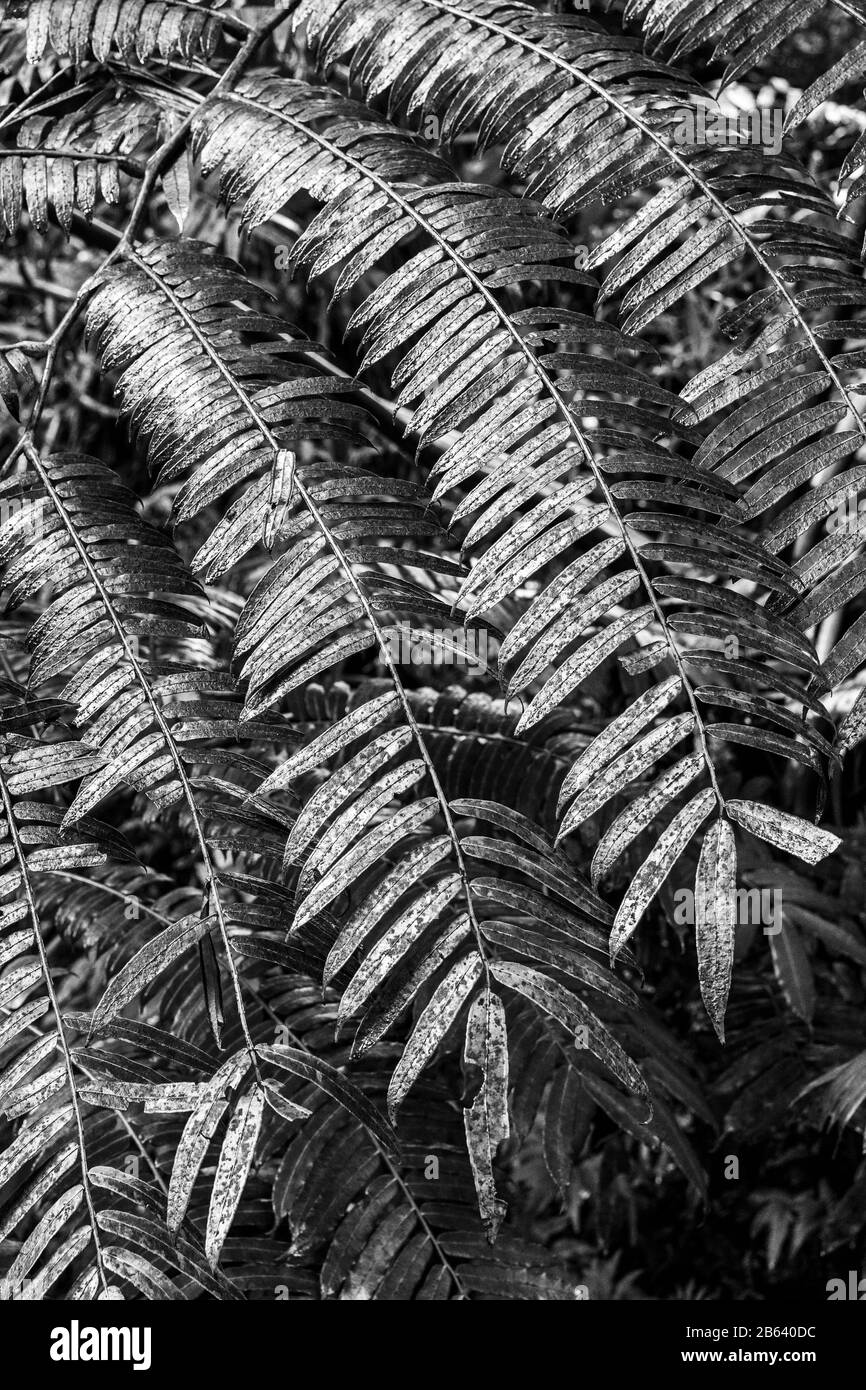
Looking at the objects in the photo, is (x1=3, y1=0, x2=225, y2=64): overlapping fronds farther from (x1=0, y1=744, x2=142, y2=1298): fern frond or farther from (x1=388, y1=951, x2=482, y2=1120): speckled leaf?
(x1=388, y1=951, x2=482, y2=1120): speckled leaf

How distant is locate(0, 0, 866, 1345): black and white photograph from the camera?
0.91 m

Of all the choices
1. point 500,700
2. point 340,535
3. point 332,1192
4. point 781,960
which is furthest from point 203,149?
point 781,960

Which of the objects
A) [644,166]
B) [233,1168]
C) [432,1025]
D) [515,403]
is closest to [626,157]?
[644,166]

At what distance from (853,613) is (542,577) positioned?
0.70 meters

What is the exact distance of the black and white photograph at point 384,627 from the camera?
2.99ft

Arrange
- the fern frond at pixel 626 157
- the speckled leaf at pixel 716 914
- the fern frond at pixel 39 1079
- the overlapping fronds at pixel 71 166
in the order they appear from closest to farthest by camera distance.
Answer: the speckled leaf at pixel 716 914 → the fern frond at pixel 39 1079 → the fern frond at pixel 626 157 → the overlapping fronds at pixel 71 166

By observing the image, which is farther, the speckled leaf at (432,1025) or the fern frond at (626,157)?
the fern frond at (626,157)

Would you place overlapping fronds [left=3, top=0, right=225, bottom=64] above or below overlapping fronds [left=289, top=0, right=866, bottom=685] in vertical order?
above

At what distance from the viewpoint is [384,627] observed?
0.99m

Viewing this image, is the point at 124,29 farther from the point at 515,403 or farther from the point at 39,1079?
the point at 39,1079

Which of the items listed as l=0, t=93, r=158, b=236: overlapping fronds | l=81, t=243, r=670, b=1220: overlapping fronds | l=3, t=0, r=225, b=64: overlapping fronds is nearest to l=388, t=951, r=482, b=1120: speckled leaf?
l=81, t=243, r=670, b=1220: overlapping fronds

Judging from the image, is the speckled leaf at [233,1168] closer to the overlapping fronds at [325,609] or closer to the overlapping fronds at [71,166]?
the overlapping fronds at [325,609]

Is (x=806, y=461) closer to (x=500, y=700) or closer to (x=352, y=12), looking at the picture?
(x=352, y=12)

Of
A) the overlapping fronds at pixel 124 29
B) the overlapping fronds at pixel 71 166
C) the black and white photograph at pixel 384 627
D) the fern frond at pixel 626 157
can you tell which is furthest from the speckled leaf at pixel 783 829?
the overlapping fronds at pixel 124 29
